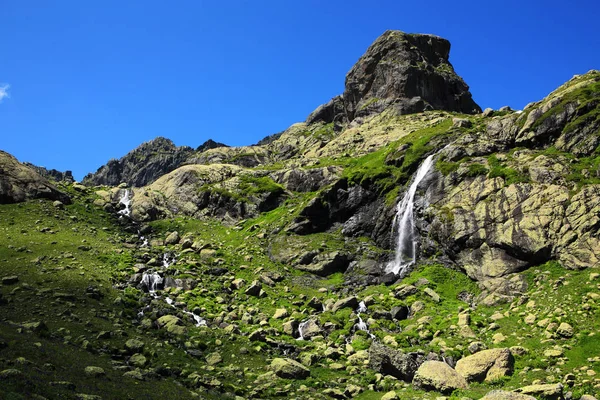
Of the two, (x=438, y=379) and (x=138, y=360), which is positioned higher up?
(x=138, y=360)

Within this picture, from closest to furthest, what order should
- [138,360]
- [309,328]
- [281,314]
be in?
1. [138,360]
2. [309,328]
3. [281,314]

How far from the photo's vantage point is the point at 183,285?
5506 cm

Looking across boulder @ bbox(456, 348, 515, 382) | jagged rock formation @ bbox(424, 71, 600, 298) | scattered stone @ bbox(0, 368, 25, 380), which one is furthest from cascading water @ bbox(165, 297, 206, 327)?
jagged rock formation @ bbox(424, 71, 600, 298)

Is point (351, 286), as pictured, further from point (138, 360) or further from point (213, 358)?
point (138, 360)

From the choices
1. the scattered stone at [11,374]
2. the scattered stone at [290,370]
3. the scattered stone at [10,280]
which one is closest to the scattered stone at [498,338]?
the scattered stone at [290,370]

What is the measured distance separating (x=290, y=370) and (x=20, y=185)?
253 ft

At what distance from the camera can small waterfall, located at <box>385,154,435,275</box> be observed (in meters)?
57.1

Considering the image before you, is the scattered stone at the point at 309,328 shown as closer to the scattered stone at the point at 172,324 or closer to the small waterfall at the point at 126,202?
the scattered stone at the point at 172,324

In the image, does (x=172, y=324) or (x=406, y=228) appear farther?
(x=406, y=228)

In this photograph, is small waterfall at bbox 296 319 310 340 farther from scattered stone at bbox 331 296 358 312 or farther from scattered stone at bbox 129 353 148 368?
scattered stone at bbox 129 353 148 368

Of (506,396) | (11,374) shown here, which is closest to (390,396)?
(506,396)

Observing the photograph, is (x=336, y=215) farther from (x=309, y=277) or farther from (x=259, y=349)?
(x=259, y=349)

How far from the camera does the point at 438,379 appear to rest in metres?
28.3

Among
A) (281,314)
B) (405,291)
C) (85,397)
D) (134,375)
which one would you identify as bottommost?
(85,397)
